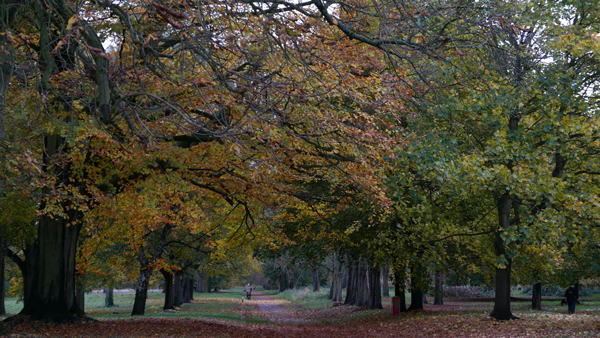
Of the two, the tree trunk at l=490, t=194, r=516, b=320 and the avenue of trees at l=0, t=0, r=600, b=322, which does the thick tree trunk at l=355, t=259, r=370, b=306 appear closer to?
the avenue of trees at l=0, t=0, r=600, b=322

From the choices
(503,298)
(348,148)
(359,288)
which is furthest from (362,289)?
(348,148)

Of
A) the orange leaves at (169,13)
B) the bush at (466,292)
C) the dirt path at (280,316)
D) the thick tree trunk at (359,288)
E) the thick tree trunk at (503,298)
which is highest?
the orange leaves at (169,13)

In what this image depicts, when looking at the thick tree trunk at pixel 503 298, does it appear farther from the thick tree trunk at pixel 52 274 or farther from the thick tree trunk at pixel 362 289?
the thick tree trunk at pixel 362 289

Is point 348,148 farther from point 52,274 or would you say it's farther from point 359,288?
point 359,288

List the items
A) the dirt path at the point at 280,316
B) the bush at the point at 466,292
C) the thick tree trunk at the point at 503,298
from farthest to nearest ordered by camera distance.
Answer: the bush at the point at 466,292 → the dirt path at the point at 280,316 → the thick tree trunk at the point at 503,298

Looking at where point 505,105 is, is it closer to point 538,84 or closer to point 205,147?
point 538,84

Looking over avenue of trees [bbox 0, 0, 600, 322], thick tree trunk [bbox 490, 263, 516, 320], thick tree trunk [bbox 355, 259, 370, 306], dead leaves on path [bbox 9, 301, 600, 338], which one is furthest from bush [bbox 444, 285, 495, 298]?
thick tree trunk [bbox 490, 263, 516, 320]

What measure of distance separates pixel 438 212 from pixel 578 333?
18.4 ft

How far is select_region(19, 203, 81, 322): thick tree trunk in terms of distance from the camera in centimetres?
1369

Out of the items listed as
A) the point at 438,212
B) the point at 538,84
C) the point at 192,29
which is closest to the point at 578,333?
the point at 438,212

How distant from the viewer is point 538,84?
43.7ft

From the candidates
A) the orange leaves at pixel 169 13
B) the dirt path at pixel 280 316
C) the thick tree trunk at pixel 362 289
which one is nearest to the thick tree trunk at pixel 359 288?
the thick tree trunk at pixel 362 289

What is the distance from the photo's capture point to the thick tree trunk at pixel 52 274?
13688mm

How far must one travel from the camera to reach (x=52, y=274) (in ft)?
45.7
